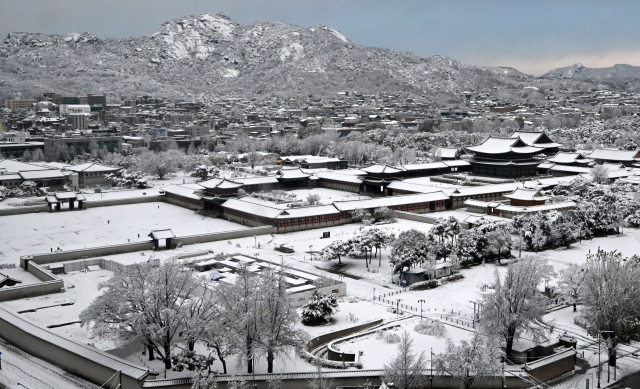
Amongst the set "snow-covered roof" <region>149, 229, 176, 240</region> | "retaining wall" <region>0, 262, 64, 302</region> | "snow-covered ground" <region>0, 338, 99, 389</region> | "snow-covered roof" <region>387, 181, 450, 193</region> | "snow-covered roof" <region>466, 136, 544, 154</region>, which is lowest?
"snow-covered ground" <region>0, 338, 99, 389</region>

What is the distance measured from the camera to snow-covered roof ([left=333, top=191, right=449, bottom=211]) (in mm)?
44000

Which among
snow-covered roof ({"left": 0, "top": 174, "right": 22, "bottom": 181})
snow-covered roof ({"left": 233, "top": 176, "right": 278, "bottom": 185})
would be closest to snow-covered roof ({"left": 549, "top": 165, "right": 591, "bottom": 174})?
snow-covered roof ({"left": 233, "top": 176, "right": 278, "bottom": 185})

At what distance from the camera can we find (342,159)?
7556cm

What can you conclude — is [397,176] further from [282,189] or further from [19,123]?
[19,123]

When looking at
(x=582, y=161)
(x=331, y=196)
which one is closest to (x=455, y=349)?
(x=331, y=196)

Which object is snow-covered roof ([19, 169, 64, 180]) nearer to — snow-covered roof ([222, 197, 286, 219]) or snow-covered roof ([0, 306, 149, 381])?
snow-covered roof ([222, 197, 286, 219])

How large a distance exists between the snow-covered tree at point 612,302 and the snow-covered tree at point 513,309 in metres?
1.57

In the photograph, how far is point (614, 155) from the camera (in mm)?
64625

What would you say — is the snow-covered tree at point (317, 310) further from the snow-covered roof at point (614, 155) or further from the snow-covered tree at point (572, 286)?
the snow-covered roof at point (614, 155)

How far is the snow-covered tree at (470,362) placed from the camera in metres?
18.6

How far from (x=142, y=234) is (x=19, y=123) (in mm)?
78224

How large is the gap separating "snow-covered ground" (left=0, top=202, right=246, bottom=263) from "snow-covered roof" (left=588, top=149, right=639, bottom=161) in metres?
40.2

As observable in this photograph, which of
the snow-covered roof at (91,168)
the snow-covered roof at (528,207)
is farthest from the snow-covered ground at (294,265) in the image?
the snow-covered roof at (91,168)

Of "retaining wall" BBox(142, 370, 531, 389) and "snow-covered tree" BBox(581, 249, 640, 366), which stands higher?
"snow-covered tree" BBox(581, 249, 640, 366)
